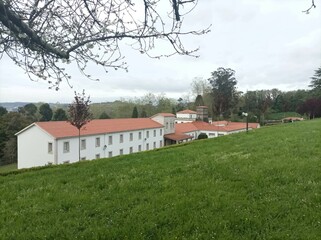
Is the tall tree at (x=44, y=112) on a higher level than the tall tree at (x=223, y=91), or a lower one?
lower

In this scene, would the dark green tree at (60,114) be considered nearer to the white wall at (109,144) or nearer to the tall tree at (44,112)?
the tall tree at (44,112)

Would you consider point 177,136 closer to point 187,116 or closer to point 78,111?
point 187,116

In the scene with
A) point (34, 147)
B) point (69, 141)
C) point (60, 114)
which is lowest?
point (34, 147)

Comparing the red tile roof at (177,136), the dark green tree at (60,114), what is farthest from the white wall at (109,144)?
the dark green tree at (60,114)

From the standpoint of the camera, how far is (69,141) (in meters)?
32.5

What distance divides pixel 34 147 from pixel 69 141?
13.1 ft

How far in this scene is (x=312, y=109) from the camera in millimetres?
48875

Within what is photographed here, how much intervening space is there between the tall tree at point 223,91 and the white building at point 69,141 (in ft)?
104

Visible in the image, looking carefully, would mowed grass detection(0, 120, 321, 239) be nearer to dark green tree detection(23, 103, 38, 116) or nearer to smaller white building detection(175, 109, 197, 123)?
dark green tree detection(23, 103, 38, 116)

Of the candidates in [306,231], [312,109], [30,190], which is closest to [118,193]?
[30,190]

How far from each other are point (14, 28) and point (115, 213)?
325 cm

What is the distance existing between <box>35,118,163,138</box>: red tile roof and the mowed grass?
993 inches

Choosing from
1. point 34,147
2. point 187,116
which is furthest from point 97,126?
point 187,116

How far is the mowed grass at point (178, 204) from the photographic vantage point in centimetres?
423
